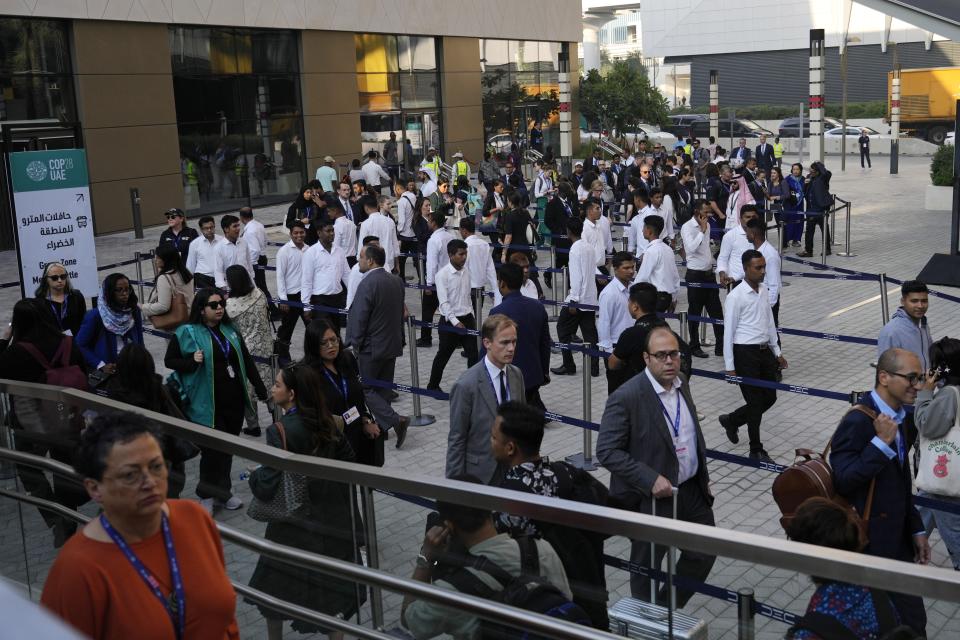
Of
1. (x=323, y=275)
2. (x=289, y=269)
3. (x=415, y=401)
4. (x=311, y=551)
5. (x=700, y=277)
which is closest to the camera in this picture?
(x=311, y=551)

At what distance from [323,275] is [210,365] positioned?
4959 mm

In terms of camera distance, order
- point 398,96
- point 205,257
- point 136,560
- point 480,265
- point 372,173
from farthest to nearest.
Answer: point 398,96 → point 372,173 → point 205,257 → point 480,265 → point 136,560

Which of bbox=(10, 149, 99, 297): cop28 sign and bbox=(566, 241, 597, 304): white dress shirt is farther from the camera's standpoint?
bbox=(566, 241, 597, 304): white dress shirt

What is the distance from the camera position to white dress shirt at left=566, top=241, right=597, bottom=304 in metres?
12.6

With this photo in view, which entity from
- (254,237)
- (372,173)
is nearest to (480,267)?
(254,237)

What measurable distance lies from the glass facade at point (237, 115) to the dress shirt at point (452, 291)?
18.9 meters

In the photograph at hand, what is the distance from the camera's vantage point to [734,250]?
1322cm

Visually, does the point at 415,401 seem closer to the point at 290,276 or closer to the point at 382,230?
the point at 290,276

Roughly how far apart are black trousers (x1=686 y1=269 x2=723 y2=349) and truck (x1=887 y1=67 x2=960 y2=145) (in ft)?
135

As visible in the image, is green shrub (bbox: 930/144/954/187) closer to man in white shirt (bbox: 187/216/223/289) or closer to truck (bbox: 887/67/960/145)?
man in white shirt (bbox: 187/216/223/289)

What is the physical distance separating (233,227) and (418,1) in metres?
24.6

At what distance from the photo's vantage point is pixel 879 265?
1961 centimetres

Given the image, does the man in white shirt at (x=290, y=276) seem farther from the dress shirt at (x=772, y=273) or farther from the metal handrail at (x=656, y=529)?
the metal handrail at (x=656, y=529)

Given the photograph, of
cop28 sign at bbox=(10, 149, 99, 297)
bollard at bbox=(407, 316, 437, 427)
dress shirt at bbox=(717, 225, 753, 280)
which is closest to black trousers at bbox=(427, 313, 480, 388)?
bollard at bbox=(407, 316, 437, 427)
